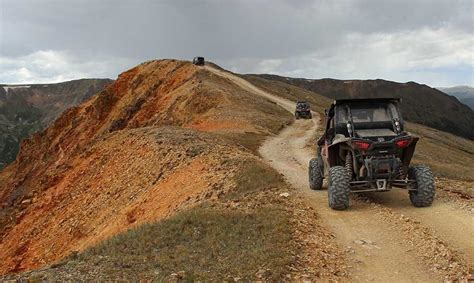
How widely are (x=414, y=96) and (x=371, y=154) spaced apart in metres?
151

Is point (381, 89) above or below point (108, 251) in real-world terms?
above

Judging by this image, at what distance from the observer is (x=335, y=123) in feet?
Result: 43.8

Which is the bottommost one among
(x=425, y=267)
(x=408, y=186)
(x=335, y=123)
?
(x=425, y=267)

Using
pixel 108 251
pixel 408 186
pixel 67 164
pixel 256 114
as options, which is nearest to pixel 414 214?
pixel 408 186

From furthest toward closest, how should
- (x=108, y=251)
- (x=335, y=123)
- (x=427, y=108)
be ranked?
(x=427, y=108) → (x=335, y=123) → (x=108, y=251)

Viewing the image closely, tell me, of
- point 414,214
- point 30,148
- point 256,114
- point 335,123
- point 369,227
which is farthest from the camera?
point 30,148

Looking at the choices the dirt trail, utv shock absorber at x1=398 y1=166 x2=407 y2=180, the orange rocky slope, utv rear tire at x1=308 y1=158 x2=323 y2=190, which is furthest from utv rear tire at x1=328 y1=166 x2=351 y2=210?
the orange rocky slope

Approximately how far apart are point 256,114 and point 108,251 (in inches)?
1333

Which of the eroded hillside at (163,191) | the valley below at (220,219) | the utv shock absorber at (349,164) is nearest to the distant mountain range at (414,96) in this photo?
the eroded hillside at (163,191)

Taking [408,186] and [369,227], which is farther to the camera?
[408,186]

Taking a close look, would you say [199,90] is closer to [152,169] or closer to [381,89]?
[152,169]

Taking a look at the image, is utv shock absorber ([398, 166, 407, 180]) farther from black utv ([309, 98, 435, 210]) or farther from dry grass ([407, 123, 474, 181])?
dry grass ([407, 123, 474, 181])

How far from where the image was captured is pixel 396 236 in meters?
10.3

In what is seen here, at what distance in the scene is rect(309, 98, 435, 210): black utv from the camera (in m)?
12.1
